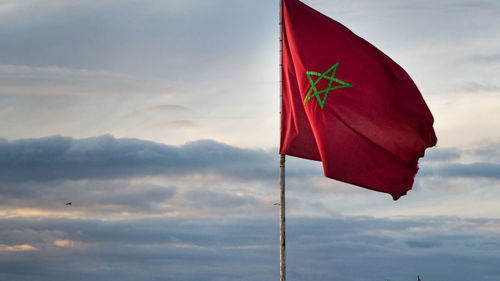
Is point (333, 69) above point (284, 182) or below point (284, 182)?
above

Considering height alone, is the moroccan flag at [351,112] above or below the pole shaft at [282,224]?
above

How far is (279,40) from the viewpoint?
47.2 metres

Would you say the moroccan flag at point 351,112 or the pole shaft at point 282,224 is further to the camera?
the pole shaft at point 282,224

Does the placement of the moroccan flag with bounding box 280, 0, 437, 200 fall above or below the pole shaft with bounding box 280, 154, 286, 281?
above

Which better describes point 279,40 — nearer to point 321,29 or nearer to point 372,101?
point 321,29

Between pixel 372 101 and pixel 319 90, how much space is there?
274 centimetres

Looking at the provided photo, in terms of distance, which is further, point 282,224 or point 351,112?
point 282,224

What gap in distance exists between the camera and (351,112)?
45.7m

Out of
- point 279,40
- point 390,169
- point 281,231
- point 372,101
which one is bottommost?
point 281,231

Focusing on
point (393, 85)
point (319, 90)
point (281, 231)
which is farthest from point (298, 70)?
point (281, 231)

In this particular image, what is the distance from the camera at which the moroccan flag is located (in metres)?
45.4

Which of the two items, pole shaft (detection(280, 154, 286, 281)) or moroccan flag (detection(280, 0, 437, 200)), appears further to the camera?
pole shaft (detection(280, 154, 286, 281))

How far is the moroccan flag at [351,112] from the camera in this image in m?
45.4

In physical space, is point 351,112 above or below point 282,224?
above
